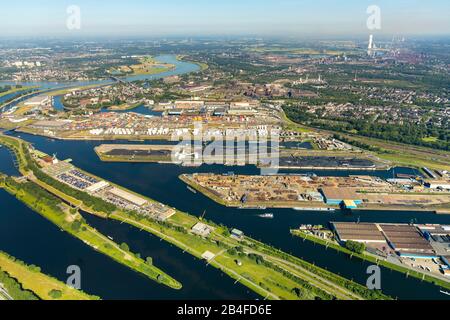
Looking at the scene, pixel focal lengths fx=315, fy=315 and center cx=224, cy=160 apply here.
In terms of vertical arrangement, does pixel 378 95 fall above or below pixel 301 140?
above

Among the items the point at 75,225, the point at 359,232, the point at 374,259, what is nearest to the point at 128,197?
the point at 75,225

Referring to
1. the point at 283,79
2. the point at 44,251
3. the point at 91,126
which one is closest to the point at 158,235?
the point at 44,251

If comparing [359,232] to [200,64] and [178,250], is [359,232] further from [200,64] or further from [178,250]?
[200,64]

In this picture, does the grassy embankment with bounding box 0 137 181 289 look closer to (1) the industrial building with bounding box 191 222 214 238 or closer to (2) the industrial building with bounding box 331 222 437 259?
(1) the industrial building with bounding box 191 222 214 238

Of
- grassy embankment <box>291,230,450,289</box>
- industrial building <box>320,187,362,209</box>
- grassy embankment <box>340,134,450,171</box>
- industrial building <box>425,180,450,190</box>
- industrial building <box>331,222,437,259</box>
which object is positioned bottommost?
grassy embankment <box>291,230,450,289</box>

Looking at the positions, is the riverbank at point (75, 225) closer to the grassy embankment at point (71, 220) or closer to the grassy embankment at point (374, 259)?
the grassy embankment at point (71, 220)

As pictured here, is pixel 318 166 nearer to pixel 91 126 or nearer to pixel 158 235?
pixel 158 235

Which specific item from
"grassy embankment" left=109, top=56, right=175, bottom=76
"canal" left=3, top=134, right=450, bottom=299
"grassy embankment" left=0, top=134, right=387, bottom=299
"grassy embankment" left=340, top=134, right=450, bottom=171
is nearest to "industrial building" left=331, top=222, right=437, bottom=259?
"canal" left=3, top=134, right=450, bottom=299
